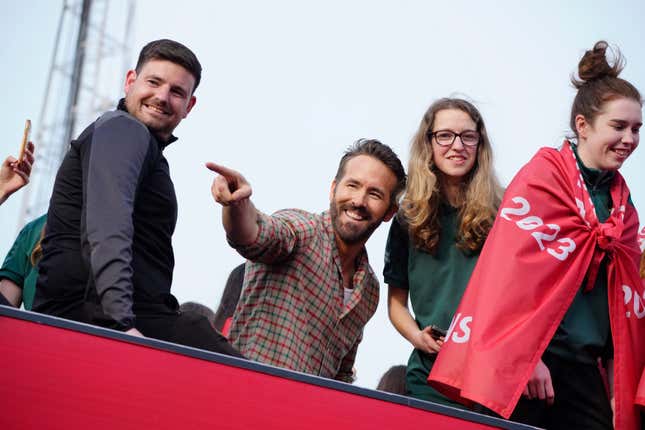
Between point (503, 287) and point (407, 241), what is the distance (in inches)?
19.9

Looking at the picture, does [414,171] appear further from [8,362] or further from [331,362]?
[8,362]

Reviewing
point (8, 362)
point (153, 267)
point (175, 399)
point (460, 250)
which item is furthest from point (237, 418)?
point (460, 250)

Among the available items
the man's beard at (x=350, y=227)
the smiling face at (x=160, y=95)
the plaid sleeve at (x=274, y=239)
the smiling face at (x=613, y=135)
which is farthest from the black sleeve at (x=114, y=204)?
the smiling face at (x=613, y=135)

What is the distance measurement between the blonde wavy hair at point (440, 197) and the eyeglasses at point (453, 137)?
0.13ft

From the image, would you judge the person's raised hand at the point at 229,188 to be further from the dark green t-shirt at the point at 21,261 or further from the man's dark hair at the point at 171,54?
the dark green t-shirt at the point at 21,261

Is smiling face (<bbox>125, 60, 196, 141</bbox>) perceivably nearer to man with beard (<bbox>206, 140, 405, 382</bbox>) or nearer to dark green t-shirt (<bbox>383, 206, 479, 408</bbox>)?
man with beard (<bbox>206, 140, 405, 382</bbox>)

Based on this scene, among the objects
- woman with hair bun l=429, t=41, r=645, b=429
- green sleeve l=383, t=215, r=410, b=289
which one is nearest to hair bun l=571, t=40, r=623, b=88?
woman with hair bun l=429, t=41, r=645, b=429

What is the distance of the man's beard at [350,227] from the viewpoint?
271 cm

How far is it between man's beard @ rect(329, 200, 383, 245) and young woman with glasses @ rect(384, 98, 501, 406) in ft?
0.28

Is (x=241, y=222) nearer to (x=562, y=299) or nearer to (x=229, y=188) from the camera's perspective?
(x=229, y=188)

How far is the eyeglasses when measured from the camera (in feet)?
9.28

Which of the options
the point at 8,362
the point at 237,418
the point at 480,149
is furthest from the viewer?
the point at 480,149

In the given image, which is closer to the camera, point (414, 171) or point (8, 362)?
point (8, 362)

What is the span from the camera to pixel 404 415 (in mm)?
1826
